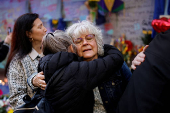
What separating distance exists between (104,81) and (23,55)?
43.6 inches

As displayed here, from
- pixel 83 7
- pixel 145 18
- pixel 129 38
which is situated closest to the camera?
pixel 145 18

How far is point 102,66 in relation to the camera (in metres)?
1.05

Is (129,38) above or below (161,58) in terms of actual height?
below

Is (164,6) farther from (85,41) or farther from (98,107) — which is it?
(98,107)

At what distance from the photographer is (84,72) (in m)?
1.00

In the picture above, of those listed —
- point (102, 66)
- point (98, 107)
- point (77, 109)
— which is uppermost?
point (102, 66)

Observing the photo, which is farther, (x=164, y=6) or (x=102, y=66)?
(x=164, y=6)

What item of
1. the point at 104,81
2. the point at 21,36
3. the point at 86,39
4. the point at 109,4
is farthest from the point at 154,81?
the point at 109,4

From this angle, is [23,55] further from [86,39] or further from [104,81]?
[104,81]

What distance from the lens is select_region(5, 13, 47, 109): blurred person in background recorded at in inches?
64.6

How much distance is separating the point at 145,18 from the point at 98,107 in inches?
114

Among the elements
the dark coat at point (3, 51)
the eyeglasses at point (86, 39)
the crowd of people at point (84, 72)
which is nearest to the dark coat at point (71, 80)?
the crowd of people at point (84, 72)

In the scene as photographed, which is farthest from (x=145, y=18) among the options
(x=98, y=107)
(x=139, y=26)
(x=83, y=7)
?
(x=98, y=107)

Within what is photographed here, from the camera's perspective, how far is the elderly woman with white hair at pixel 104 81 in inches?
50.7
